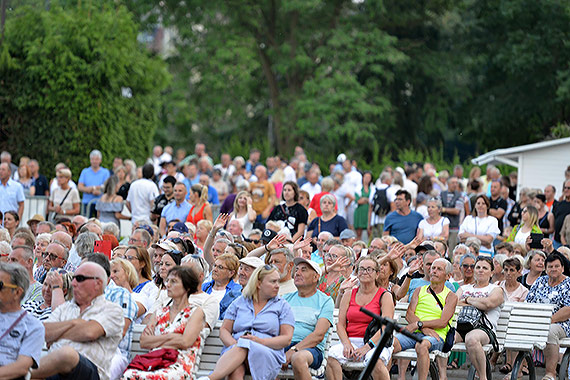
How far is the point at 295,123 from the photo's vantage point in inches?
1602

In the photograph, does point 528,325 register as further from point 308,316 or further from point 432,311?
point 308,316

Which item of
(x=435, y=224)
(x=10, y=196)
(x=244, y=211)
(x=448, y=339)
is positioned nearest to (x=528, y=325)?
(x=448, y=339)

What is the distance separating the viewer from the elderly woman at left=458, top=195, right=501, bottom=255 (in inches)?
620

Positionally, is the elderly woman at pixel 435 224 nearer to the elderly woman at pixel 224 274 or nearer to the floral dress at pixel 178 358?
the elderly woman at pixel 224 274

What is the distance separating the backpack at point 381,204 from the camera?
1991 cm

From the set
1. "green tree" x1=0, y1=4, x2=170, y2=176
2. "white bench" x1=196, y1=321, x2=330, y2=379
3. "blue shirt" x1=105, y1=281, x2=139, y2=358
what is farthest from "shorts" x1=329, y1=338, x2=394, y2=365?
"green tree" x1=0, y1=4, x2=170, y2=176

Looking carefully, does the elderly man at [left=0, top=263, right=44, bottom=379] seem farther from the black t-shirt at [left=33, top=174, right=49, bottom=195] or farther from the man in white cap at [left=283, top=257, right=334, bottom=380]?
the black t-shirt at [left=33, top=174, right=49, bottom=195]

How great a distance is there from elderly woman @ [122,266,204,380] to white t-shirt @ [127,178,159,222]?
8.39 meters

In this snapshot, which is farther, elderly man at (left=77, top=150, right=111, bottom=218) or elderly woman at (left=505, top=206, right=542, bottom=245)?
elderly man at (left=77, top=150, right=111, bottom=218)

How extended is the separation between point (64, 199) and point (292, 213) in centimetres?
509

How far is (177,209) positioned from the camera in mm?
15734

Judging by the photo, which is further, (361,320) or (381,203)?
(381,203)

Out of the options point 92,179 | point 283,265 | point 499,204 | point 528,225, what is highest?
point 92,179

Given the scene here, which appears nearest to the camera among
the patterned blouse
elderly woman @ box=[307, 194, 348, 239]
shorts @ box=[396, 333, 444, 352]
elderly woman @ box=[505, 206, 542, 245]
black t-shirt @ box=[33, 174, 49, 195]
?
shorts @ box=[396, 333, 444, 352]
